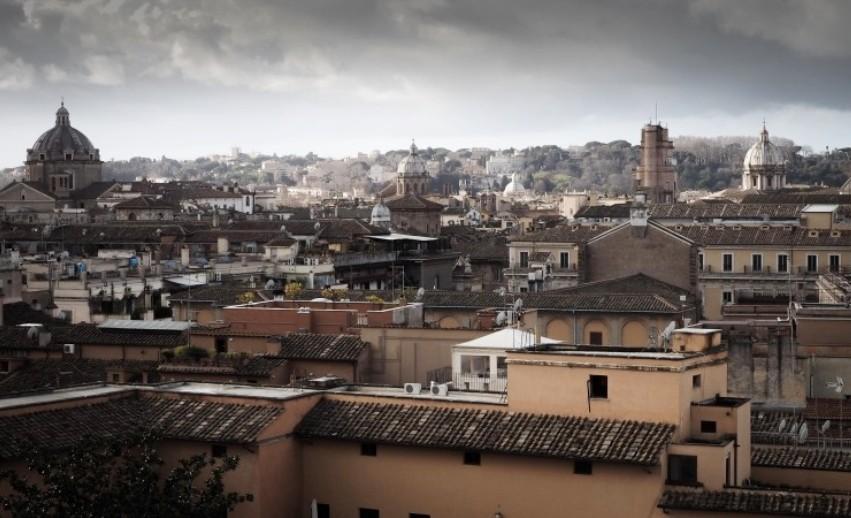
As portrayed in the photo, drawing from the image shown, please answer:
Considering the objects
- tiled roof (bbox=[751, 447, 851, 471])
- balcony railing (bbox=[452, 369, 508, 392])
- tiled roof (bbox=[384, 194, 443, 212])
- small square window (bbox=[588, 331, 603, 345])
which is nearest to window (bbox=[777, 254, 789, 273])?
small square window (bbox=[588, 331, 603, 345])

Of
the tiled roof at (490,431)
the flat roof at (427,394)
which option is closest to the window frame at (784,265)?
the flat roof at (427,394)

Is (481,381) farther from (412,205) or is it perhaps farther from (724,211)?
(412,205)

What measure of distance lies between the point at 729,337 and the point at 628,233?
18.6 metres

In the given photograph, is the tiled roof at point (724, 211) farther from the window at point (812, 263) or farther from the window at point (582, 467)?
the window at point (582, 467)

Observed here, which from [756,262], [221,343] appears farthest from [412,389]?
[756,262]

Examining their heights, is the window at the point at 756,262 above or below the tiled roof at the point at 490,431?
above

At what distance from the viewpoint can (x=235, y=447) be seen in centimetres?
1997

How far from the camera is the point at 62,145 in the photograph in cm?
11681

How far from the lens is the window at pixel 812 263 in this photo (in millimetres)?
57031

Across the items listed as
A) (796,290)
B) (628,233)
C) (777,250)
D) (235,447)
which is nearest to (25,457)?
(235,447)

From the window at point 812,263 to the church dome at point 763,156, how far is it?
7405cm

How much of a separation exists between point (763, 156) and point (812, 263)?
75.1 m

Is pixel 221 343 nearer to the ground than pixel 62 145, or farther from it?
nearer to the ground

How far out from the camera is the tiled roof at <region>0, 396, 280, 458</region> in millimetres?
19406
